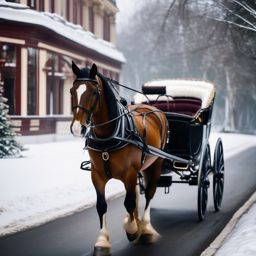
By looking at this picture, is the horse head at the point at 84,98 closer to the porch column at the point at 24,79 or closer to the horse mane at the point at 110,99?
the horse mane at the point at 110,99

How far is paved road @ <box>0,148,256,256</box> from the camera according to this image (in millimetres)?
7043

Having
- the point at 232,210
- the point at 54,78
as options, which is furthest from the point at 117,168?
the point at 54,78

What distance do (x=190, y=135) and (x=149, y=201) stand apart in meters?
1.69

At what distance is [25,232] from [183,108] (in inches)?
156

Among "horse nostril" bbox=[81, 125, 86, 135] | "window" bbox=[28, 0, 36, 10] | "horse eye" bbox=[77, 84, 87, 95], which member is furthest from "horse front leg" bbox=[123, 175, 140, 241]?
"window" bbox=[28, 0, 36, 10]

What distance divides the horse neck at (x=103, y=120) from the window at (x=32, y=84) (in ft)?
58.3

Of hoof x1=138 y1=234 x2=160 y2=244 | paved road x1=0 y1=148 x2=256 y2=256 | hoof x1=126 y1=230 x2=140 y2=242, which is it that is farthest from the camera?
hoof x1=138 y1=234 x2=160 y2=244

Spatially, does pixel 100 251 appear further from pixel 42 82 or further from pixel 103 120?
pixel 42 82

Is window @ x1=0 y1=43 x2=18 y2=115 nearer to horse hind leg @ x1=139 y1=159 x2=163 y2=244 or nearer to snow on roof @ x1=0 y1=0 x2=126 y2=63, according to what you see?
snow on roof @ x1=0 y1=0 x2=126 y2=63

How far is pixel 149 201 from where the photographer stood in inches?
317

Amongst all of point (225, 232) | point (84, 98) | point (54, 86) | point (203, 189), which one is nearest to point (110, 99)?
point (84, 98)

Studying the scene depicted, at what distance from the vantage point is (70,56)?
2783 cm

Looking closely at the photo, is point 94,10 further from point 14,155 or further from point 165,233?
point 165,233

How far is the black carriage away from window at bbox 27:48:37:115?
1432 centimetres
